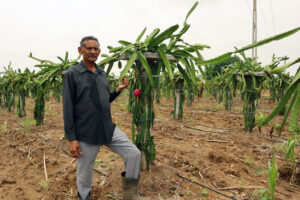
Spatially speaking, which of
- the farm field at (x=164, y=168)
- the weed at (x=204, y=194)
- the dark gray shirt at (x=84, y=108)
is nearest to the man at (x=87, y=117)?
the dark gray shirt at (x=84, y=108)

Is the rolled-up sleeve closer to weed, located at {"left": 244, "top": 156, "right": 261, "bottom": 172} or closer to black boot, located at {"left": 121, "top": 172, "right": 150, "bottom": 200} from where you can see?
black boot, located at {"left": 121, "top": 172, "right": 150, "bottom": 200}

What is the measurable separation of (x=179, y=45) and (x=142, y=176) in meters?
1.54

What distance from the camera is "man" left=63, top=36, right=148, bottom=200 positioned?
166cm

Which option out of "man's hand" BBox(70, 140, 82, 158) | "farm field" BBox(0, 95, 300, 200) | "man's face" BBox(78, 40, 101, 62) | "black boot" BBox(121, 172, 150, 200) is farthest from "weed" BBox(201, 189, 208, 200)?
"man's face" BBox(78, 40, 101, 62)

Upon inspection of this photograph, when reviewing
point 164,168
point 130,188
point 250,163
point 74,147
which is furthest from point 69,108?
point 250,163

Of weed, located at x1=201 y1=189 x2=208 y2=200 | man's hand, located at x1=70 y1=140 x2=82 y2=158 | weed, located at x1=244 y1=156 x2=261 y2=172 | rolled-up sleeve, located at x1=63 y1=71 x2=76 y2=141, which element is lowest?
weed, located at x1=201 y1=189 x2=208 y2=200

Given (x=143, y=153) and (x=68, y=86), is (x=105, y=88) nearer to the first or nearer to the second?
(x=68, y=86)

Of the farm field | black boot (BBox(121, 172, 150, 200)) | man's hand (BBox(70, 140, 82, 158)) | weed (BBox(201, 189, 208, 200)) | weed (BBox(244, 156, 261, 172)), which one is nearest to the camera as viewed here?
man's hand (BBox(70, 140, 82, 158))

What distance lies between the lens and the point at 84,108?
171 cm

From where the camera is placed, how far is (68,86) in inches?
65.2

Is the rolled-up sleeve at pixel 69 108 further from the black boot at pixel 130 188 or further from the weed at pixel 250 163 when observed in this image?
the weed at pixel 250 163

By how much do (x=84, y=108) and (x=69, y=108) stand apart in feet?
0.40

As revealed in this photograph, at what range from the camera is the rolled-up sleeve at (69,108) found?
5.37 feet

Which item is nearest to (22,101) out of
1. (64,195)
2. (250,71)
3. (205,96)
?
(64,195)
